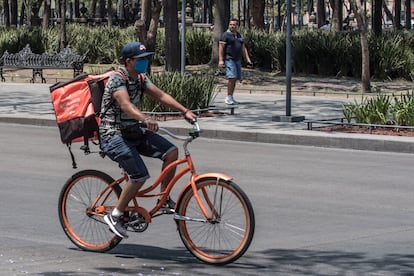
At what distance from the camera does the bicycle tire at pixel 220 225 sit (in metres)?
7.71

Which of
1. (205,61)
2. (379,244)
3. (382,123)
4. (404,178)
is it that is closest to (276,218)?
(379,244)

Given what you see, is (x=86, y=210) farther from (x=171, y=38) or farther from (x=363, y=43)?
(x=171, y=38)

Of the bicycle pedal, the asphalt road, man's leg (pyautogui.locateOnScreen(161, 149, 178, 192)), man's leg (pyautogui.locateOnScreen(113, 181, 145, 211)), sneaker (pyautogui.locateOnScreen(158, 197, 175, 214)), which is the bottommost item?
the asphalt road

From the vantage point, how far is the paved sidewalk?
17.6m

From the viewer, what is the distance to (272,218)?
34.3 feet

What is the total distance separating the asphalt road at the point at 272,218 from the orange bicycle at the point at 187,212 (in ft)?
0.48

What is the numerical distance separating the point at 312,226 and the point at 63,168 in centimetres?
532

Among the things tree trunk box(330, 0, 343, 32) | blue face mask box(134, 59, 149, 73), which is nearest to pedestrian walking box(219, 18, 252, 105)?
blue face mask box(134, 59, 149, 73)

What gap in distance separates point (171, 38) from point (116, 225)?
70.9 ft

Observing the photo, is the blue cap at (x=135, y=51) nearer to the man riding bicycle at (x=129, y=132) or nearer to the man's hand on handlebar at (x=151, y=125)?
the man riding bicycle at (x=129, y=132)

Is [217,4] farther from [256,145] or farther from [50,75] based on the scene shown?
[256,145]

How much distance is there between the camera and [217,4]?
34.3 meters

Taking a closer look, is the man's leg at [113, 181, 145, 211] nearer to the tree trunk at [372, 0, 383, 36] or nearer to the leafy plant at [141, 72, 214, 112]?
the leafy plant at [141, 72, 214, 112]

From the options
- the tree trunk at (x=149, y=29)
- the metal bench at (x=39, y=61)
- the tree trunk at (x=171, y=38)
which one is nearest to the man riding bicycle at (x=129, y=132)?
the tree trunk at (x=149, y=29)
